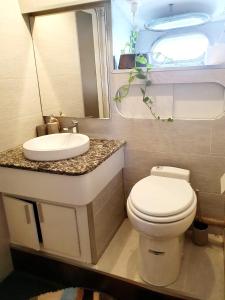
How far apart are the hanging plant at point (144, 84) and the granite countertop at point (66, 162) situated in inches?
14.1

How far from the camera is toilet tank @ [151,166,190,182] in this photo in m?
1.56

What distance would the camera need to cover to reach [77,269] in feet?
4.94

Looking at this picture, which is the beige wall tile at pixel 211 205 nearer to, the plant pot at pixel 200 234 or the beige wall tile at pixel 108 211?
the plant pot at pixel 200 234

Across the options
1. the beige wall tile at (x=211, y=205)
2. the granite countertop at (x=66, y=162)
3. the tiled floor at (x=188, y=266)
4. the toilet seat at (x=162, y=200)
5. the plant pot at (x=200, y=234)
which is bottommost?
the tiled floor at (x=188, y=266)

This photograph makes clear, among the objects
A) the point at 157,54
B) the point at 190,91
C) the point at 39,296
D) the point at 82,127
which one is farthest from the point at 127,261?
the point at 157,54

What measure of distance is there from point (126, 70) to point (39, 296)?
1.54 metres

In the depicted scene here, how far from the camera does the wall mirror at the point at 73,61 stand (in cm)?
164

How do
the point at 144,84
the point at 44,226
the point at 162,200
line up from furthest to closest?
the point at 144,84 → the point at 44,226 → the point at 162,200

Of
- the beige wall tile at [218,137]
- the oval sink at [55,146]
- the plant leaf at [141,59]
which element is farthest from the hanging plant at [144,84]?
the oval sink at [55,146]

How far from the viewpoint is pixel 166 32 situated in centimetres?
163

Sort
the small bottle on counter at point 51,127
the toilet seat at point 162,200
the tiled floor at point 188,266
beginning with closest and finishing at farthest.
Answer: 1. the toilet seat at point 162,200
2. the tiled floor at point 188,266
3. the small bottle on counter at point 51,127

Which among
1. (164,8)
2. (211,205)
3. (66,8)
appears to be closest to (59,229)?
(211,205)

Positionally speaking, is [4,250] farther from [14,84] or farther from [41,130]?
[14,84]

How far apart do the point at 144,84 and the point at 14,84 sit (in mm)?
881
